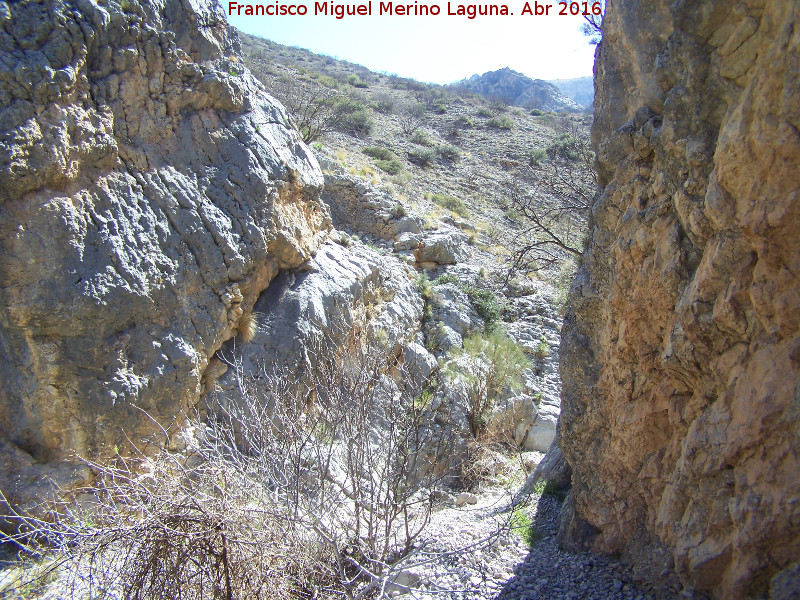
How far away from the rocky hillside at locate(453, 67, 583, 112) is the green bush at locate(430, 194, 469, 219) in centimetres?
3343

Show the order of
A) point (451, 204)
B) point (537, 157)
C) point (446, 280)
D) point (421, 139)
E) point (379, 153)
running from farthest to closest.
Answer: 1. point (421, 139)
2. point (537, 157)
3. point (379, 153)
4. point (451, 204)
5. point (446, 280)

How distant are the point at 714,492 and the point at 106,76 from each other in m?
7.32

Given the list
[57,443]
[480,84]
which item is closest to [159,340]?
[57,443]

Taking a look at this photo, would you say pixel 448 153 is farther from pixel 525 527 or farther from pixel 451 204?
pixel 525 527

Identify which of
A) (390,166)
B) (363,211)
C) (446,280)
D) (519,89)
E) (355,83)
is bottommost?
(446,280)

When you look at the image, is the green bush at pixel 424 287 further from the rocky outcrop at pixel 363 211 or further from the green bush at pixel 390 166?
the green bush at pixel 390 166

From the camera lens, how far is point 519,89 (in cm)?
5197

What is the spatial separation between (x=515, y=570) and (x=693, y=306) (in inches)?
111

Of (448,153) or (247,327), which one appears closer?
(247,327)

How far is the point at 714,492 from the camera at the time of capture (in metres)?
2.88

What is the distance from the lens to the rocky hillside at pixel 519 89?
48312mm

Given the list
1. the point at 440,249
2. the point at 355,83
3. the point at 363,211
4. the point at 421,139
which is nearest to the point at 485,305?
the point at 440,249

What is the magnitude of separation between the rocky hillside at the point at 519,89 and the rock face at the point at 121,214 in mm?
43908

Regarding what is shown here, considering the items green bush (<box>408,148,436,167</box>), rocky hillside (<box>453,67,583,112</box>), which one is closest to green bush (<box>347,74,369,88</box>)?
green bush (<box>408,148,436,167</box>)
